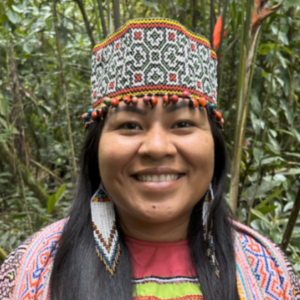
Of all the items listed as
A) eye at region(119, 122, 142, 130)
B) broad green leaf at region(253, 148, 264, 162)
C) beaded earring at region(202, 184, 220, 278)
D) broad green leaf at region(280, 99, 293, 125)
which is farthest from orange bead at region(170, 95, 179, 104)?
broad green leaf at region(280, 99, 293, 125)

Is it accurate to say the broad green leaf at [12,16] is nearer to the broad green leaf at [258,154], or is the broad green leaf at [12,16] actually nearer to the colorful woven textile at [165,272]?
the colorful woven textile at [165,272]

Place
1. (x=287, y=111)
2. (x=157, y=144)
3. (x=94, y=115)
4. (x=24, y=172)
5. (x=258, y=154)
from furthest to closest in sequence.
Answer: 1. (x=24, y=172)
2. (x=287, y=111)
3. (x=258, y=154)
4. (x=94, y=115)
5. (x=157, y=144)

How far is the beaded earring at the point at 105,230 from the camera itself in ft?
2.97

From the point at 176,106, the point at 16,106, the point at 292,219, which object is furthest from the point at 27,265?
the point at 16,106

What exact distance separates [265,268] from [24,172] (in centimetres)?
154

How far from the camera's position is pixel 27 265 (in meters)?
0.95

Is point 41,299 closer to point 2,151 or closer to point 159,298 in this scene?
point 159,298

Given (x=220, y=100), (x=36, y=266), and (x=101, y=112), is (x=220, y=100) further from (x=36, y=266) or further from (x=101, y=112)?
(x=36, y=266)

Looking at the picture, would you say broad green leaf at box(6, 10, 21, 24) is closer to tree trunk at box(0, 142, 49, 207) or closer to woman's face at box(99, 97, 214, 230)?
tree trunk at box(0, 142, 49, 207)

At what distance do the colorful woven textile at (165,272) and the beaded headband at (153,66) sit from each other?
0.38 meters

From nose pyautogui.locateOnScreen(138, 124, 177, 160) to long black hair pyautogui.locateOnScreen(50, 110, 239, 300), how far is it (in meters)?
0.16

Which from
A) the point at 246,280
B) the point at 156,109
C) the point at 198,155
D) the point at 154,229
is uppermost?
the point at 156,109

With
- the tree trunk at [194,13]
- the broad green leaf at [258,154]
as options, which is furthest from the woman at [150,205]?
the tree trunk at [194,13]

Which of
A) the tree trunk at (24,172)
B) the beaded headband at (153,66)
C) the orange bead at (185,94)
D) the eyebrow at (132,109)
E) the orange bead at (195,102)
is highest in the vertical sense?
the beaded headband at (153,66)
